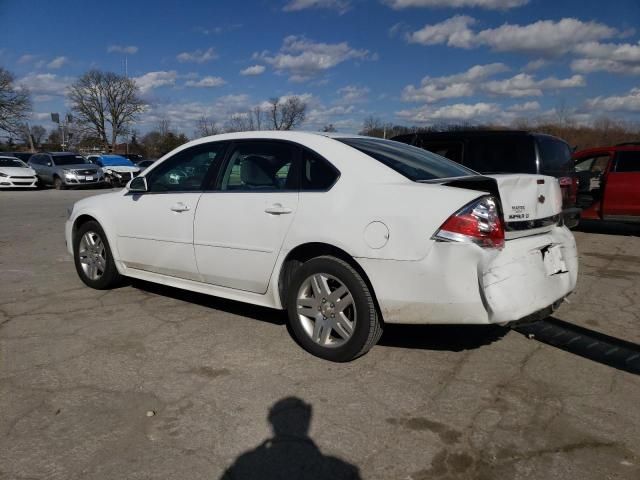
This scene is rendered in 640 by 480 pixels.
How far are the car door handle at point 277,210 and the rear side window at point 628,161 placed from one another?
8293 millimetres

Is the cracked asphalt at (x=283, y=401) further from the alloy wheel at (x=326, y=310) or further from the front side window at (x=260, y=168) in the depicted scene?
the front side window at (x=260, y=168)

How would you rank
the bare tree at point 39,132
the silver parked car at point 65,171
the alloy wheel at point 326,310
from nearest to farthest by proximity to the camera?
the alloy wheel at point 326,310 → the silver parked car at point 65,171 → the bare tree at point 39,132

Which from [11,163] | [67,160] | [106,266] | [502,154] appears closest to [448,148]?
[502,154]

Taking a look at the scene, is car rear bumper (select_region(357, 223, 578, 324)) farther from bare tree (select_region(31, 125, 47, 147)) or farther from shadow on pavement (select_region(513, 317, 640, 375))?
bare tree (select_region(31, 125, 47, 147))

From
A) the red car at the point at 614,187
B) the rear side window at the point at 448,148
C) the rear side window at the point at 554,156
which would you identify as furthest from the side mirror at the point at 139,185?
the red car at the point at 614,187

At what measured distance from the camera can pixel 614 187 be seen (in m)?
9.46

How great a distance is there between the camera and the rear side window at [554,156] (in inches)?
279

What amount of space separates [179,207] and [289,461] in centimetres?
256

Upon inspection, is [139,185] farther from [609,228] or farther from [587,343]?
[609,228]

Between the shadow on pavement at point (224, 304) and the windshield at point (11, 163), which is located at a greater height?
the windshield at point (11, 163)

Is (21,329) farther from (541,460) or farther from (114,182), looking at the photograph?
(114,182)

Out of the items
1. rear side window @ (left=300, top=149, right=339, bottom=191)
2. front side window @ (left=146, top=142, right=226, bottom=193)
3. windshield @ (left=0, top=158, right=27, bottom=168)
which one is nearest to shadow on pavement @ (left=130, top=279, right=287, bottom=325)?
front side window @ (left=146, top=142, right=226, bottom=193)

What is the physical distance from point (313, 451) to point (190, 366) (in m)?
1.32

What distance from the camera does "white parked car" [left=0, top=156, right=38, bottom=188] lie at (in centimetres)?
2111
